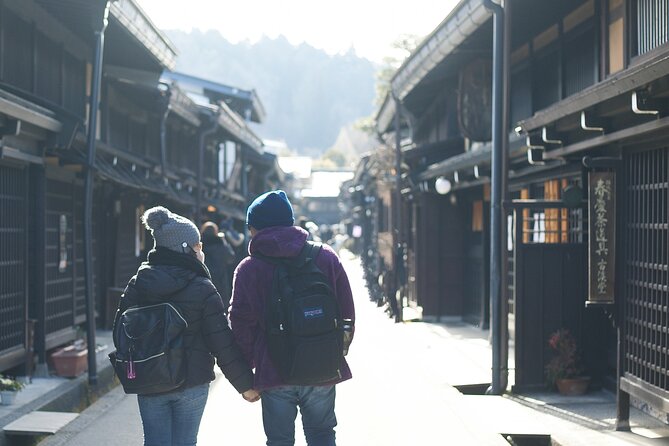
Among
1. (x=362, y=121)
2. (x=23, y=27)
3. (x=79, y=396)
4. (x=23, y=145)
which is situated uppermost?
(x=362, y=121)

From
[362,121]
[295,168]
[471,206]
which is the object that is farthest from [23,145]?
[295,168]

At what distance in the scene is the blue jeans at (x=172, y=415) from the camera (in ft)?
17.9

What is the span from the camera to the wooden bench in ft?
28.4

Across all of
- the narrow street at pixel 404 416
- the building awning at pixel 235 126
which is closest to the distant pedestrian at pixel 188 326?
the narrow street at pixel 404 416

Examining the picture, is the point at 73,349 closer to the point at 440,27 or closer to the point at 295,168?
the point at 440,27

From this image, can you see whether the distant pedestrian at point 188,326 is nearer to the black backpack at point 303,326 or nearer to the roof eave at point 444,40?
the black backpack at point 303,326

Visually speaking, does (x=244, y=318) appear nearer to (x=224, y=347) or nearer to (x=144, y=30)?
(x=224, y=347)

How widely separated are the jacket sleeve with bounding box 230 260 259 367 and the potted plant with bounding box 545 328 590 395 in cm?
632

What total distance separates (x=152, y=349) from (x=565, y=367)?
679cm

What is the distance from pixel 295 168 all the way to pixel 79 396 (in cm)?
7231

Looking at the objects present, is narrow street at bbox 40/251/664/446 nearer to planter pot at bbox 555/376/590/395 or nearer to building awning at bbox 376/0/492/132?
planter pot at bbox 555/376/590/395

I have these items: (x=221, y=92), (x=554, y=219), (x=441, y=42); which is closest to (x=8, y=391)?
(x=554, y=219)

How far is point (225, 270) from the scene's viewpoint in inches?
560

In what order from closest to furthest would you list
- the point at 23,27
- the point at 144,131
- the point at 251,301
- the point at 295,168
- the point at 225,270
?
the point at 251,301, the point at 23,27, the point at 225,270, the point at 144,131, the point at 295,168
